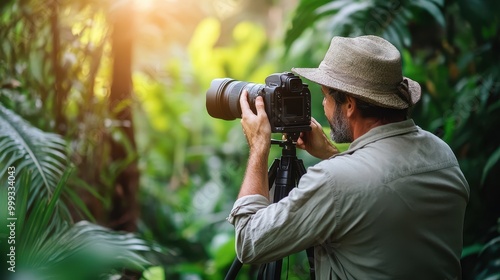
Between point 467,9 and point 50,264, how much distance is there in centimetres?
229

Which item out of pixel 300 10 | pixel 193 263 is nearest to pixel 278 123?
pixel 300 10

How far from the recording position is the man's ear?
73.2 inches

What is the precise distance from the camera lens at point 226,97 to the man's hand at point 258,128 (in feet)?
Answer: 0.31

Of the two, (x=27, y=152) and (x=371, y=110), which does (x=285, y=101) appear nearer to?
(x=371, y=110)

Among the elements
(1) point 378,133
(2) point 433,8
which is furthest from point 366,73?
(2) point 433,8

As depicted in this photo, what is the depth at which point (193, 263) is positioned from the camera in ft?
15.7

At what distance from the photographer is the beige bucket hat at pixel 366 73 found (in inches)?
71.2

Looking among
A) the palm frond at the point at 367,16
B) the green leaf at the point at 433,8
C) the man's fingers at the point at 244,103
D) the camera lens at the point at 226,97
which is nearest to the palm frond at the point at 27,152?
the camera lens at the point at 226,97

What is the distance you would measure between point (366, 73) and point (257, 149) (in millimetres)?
361

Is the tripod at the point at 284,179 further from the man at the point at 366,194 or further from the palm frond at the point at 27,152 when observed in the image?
the palm frond at the point at 27,152

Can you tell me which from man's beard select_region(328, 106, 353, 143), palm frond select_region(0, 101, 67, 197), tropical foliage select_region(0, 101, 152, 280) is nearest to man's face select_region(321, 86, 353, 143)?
man's beard select_region(328, 106, 353, 143)

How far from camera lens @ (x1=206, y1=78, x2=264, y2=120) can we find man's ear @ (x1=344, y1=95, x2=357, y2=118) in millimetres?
326

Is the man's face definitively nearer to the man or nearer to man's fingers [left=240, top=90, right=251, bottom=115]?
the man

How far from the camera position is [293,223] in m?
1.73
